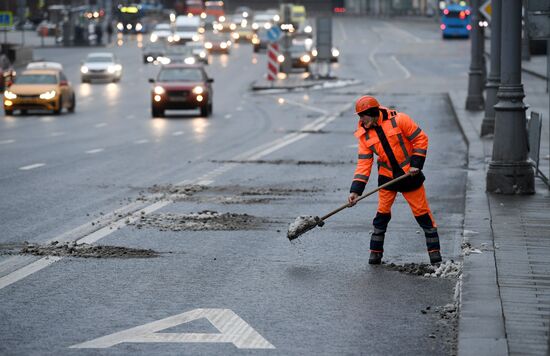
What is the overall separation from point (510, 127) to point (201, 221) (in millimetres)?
4980

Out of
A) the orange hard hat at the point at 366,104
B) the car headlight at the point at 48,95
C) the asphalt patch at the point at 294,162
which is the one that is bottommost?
the car headlight at the point at 48,95

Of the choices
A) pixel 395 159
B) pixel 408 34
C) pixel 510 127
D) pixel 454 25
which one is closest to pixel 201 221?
pixel 395 159

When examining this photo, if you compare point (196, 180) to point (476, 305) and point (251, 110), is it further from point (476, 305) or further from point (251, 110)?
point (251, 110)

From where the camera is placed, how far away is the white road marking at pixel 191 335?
9094 mm

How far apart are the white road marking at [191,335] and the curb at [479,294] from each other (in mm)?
1317

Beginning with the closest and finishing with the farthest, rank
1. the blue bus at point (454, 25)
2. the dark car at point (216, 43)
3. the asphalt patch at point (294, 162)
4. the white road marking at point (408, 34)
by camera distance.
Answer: the asphalt patch at point (294, 162)
the dark car at point (216, 43)
the blue bus at point (454, 25)
the white road marking at point (408, 34)

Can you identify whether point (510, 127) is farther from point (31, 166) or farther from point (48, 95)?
point (48, 95)

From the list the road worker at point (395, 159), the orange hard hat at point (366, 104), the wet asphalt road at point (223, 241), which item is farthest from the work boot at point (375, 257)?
the orange hard hat at point (366, 104)

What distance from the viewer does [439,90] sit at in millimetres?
57656

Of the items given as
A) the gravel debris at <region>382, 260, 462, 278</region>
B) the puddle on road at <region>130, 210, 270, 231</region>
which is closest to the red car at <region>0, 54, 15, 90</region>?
the puddle on road at <region>130, 210, 270, 231</region>

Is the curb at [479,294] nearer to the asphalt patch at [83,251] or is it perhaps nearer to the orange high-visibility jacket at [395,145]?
the orange high-visibility jacket at [395,145]

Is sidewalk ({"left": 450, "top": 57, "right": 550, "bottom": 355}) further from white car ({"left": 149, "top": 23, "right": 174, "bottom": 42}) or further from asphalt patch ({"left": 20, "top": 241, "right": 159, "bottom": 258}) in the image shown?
white car ({"left": 149, "top": 23, "right": 174, "bottom": 42})

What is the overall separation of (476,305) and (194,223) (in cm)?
632

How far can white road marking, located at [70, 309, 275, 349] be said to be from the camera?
909cm
